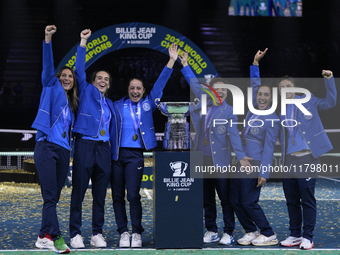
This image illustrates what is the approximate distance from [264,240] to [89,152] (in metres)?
1.75

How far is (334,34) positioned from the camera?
13.4 meters

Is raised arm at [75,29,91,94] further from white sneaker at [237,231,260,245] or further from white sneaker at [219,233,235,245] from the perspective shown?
white sneaker at [237,231,260,245]

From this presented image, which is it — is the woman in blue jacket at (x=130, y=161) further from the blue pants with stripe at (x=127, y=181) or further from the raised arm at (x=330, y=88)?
the raised arm at (x=330, y=88)

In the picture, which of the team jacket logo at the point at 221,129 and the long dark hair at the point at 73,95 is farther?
the team jacket logo at the point at 221,129

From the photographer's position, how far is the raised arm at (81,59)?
12.8 ft

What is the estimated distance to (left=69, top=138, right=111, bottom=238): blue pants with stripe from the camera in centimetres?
389

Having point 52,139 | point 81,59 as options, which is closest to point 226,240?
point 52,139

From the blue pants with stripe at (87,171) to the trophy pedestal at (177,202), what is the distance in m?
0.46

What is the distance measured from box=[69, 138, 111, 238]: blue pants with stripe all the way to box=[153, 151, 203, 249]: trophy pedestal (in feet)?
1.51

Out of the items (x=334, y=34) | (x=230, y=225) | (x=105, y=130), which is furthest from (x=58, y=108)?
(x=334, y=34)

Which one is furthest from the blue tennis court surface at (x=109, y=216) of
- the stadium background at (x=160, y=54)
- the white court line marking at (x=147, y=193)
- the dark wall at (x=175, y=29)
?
the dark wall at (x=175, y=29)

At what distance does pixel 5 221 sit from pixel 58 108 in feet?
6.73

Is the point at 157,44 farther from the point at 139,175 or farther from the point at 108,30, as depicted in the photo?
the point at 139,175

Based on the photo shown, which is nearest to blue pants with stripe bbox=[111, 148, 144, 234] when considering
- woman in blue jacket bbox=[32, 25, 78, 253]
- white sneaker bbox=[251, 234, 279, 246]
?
woman in blue jacket bbox=[32, 25, 78, 253]
